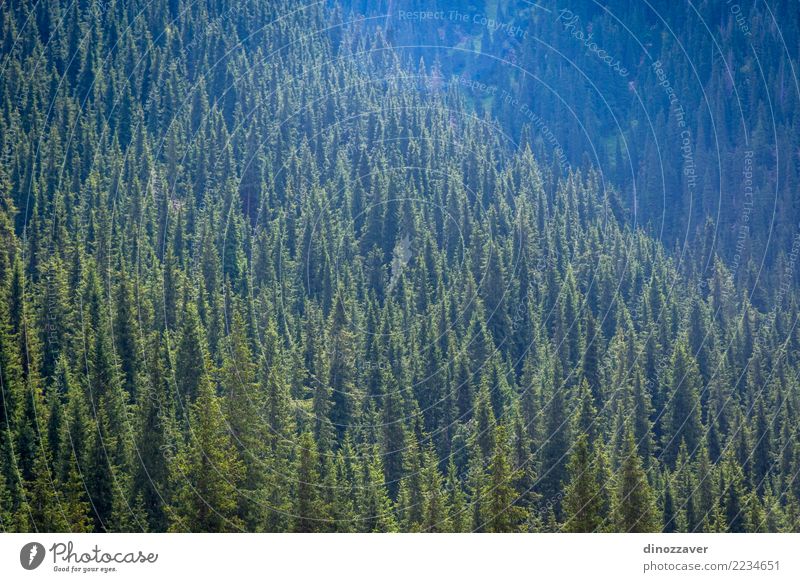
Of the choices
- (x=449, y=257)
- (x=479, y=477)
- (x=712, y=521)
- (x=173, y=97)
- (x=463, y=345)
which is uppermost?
(x=173, y=97)

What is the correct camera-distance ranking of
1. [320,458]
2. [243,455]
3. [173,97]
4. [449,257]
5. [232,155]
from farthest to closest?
[173,97]
[232,155]
[449,257]
[320,458]
[243,455]

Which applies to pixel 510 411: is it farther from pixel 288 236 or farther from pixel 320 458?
pixel 288 236

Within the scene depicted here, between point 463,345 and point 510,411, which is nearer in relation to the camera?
point 510,411

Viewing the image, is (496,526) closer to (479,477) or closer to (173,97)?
(479,477)

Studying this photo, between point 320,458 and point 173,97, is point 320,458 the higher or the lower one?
the lower one

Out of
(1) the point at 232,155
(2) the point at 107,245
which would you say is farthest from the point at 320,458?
(1) the point at 232,155
